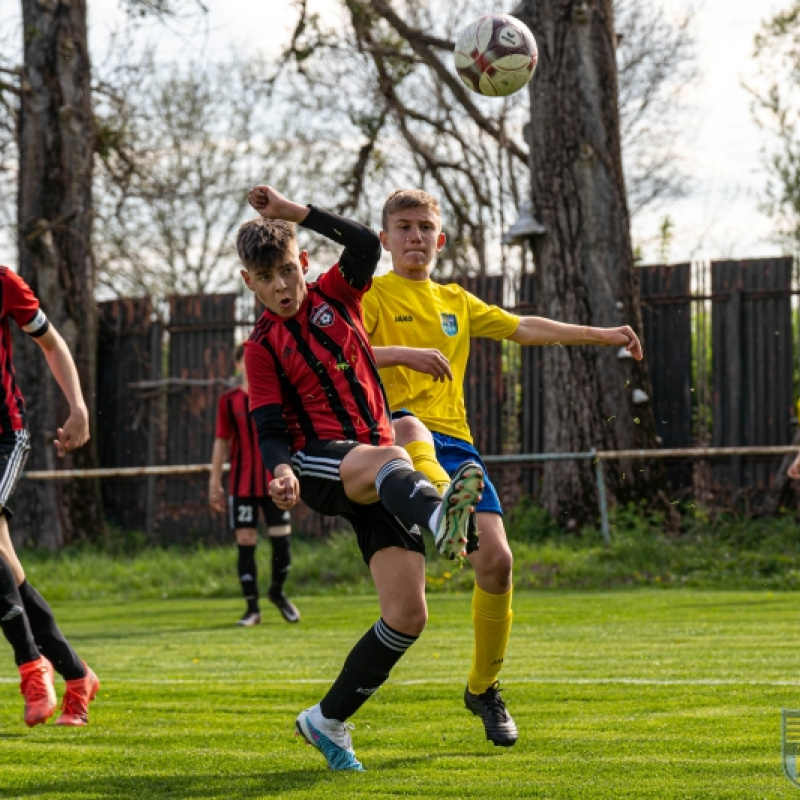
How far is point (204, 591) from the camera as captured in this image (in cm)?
1352

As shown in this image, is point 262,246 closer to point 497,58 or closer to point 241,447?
point 497,58

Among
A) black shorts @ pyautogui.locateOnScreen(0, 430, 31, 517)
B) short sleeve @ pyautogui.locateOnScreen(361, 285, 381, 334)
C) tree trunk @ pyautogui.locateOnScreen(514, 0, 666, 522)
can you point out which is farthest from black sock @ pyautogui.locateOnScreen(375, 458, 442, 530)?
tree trunk @ pyautogui.locateOnScreen(514, 0, 666, 522)

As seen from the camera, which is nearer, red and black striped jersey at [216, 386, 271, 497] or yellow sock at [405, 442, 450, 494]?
yellow sock at [405, 442, 450, 494]

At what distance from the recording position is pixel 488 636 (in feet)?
16.8

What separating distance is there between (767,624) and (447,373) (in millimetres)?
4855

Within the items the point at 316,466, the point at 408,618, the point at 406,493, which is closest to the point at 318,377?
the point at 316,466

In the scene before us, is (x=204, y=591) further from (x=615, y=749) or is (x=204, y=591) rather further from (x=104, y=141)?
(x=615, y=749)

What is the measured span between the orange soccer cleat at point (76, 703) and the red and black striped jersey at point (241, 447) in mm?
4631

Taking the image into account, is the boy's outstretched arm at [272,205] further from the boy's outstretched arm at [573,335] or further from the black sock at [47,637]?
the black sock at [47,637]

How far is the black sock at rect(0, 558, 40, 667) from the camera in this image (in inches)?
211

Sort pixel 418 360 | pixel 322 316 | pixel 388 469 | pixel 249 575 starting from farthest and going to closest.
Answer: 1. pixel 249 575
2. pixel 418 360
3. pixel 322 316
4. pixel 388 469

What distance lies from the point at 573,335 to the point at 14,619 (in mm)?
2544

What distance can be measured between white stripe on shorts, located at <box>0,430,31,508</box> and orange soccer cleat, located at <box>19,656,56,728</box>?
0.68 m

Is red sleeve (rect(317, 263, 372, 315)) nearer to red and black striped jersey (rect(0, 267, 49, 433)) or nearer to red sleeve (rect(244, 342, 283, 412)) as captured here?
red sleeve (rect(244, 342, 283, 412))
